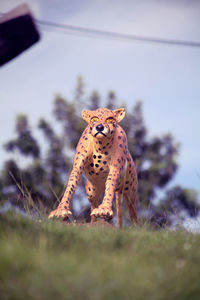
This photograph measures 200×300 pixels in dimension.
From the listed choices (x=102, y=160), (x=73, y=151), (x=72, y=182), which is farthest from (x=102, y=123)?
(x=73, y=151)

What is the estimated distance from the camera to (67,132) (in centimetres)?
1270

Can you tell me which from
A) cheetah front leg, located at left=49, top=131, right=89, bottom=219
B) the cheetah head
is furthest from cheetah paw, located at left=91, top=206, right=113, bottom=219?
the cheetah head

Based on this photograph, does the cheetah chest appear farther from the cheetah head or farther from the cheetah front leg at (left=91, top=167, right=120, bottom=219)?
the cheetah head

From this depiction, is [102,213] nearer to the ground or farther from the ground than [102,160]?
nearer to the ground

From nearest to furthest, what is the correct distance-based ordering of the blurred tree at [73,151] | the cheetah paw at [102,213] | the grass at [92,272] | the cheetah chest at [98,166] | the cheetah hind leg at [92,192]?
1. the grass at [92,272]
2. the cheetah paw at [102,213]
3. the cheetah chest at [98,166]
4. the cheetah hind leg at [92,192]
5. the blurred tree at [73,151]

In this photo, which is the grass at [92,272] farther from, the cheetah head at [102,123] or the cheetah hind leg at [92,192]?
the cheetah hind leg at [92,192]

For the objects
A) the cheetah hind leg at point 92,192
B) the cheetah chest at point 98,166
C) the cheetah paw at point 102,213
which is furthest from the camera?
the cheetah hind leg at point 92,192

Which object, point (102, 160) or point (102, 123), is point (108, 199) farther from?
point (102, 123)

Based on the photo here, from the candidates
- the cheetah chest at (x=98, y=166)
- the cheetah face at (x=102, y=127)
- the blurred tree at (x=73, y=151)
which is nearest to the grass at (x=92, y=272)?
the cheetah face at (x=102, y=127)

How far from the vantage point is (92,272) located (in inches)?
86.2

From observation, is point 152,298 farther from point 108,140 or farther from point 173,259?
point 108,140

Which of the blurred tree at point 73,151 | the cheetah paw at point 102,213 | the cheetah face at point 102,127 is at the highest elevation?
the cheetah face at point 102,127

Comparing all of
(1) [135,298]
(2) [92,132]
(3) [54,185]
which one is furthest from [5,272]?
(3) [54,185]

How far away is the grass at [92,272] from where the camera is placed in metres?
2.11
